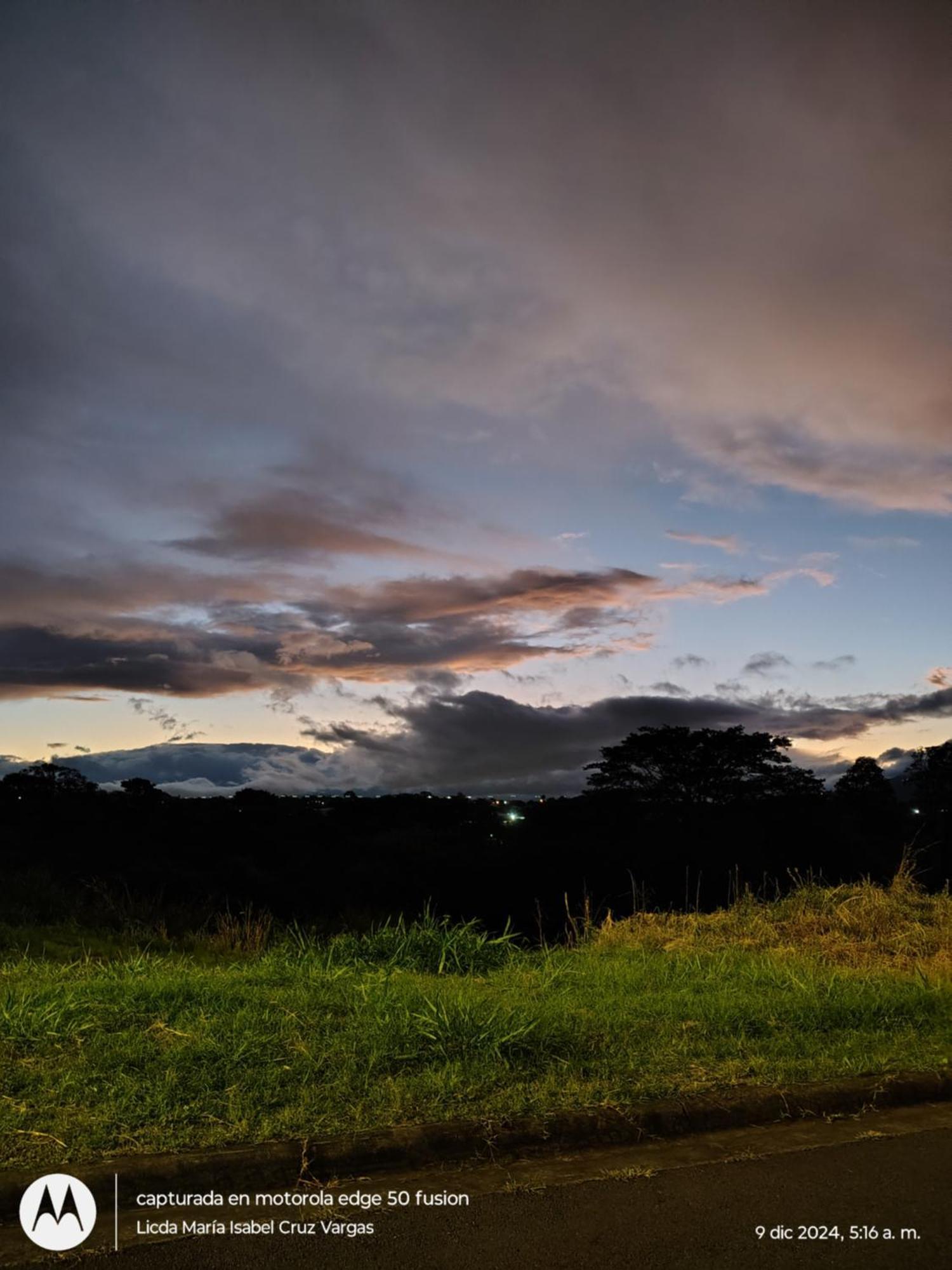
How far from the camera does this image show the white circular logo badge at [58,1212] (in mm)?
3936

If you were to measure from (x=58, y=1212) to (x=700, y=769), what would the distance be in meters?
49.6

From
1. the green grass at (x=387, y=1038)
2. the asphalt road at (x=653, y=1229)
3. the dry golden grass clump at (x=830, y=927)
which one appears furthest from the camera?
the dry golden grass clump at (x=830, y=927)

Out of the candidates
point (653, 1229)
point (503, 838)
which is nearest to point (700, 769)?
point (503, 838)

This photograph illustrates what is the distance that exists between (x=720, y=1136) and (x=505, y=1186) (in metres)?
1.34

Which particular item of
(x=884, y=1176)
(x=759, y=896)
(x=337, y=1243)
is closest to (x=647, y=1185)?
(x=884, y=1176)

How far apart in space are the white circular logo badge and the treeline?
17.8m

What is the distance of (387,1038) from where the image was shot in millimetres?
5988

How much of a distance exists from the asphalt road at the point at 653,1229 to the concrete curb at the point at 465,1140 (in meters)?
0.40

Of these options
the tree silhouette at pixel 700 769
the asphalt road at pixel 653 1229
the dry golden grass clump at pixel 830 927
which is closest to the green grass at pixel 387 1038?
the asphalt road at pixel 653 1229

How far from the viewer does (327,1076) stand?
541cm

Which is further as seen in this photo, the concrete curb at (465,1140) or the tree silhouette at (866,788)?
the tree silhouette at (866,788)

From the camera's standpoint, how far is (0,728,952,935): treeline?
3569 cm

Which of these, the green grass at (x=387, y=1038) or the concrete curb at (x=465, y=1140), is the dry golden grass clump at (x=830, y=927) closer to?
the green grass at (x=387, y=1038)

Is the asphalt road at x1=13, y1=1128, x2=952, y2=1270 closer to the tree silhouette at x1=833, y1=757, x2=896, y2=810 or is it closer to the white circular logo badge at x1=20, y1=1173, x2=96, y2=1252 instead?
the white circular logo badge at x1=20, y1=1173, x2=96, y2=1252
